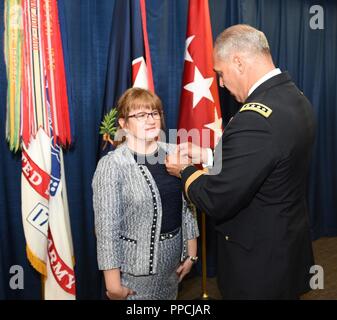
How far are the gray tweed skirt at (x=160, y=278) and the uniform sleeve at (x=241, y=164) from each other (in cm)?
36

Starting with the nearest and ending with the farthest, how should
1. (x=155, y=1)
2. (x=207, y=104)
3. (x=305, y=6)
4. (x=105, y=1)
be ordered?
(x=207, y=104)
(x=105, y=1)
(x=155, y=1)
(x=305, y=6)

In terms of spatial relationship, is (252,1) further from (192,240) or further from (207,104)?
(192,240)

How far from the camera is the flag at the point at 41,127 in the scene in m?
2.15

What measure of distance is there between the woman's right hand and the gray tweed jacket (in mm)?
87

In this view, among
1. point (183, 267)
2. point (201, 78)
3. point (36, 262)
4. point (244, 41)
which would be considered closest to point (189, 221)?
point (183, 267)

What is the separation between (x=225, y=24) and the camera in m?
3.52

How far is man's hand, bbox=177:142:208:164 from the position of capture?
180cm

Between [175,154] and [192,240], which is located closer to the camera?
[175,154]

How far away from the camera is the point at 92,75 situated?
288 centimetres

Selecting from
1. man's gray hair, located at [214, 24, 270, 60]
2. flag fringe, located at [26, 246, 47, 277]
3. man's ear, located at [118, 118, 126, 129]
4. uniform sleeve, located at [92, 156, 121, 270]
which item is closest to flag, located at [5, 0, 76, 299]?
flag fringe, located at [26, 246, 47, 277]

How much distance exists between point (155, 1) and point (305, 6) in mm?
2023

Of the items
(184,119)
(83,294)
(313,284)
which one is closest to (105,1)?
(184,119)

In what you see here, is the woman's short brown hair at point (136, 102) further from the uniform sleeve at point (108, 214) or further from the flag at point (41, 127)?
the flag at point (41, 127)

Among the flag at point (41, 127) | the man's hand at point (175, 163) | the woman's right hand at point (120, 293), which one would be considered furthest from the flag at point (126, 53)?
the woman's right hand at point (120, 293)
